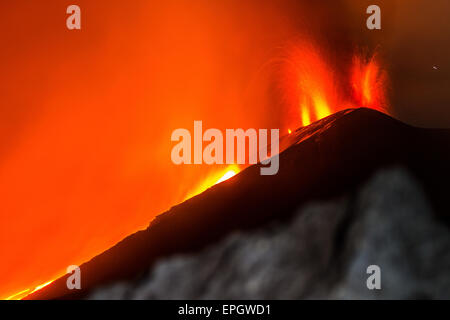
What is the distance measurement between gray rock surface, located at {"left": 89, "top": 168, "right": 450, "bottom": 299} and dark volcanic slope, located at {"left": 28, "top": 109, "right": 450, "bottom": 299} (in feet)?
0.43

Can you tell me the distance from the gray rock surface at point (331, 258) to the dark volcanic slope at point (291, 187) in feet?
0.43

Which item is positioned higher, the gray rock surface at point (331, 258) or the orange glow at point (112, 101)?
the orange glow at point (112, 101)

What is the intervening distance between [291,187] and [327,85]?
515 cm

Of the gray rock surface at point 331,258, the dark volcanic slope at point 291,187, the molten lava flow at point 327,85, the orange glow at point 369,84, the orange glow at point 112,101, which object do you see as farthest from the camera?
the orange glow at point 112,101

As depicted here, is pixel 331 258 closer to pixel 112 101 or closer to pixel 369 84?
pixel 369 84

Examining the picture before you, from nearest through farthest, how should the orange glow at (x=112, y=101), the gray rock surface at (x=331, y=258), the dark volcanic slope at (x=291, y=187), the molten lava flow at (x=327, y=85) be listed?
the gray rock surface at (x=331, y=258) < the dark volcanic slope at (x=291, y=187) < the molten lava flow at (x=327, y=85) < the orange glow at (x=112, y=101)

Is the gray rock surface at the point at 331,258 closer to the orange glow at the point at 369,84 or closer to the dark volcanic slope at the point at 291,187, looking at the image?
the dark volcanic slope at the point at 291,187

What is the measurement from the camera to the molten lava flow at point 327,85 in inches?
368

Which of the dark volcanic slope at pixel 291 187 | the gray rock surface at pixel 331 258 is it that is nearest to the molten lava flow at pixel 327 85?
the dark volcanic slope at pixel 291 187

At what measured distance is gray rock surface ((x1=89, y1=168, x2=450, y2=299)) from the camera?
4234 millimetres

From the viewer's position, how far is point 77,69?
10.2 m

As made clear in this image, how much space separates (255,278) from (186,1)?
7.41m
